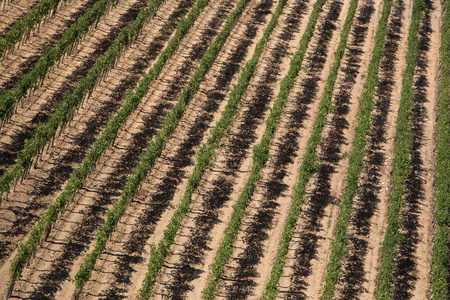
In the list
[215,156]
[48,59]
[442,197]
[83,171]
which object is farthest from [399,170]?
[48,59]

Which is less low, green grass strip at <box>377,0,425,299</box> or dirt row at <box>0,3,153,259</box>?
green grass strip at <box>377,0,425,299</box>

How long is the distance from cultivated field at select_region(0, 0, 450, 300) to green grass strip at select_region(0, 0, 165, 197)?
5.2 inches

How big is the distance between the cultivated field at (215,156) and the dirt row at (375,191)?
0.14 meters

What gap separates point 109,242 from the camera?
32094mm

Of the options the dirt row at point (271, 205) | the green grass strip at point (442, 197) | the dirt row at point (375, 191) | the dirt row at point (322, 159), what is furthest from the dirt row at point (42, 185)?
the green grass strip at point (442, 197)

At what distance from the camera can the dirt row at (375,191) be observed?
32719 mm

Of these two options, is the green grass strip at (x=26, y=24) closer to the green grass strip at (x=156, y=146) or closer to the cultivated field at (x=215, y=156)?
the cultivated field at (x=215, y=156)

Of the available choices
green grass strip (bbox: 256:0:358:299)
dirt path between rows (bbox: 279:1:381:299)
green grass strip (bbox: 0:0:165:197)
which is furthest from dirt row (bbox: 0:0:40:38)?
dirt path between rows (bbox: 279:1:381:299)

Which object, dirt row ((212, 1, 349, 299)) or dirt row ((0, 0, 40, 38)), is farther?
dirt row ((0, 0, 40, 38))

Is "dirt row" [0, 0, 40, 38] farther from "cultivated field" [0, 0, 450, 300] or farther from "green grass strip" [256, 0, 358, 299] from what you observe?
"green grass strip" [256, 0, 358, 299]

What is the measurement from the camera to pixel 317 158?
38875mm

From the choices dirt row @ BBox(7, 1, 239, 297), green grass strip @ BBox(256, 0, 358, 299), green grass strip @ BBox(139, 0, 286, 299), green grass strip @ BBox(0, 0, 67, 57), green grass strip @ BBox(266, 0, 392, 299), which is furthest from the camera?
green grass strip @ BBox(0, 0, 67, 57)

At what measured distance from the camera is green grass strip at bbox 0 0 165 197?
109 ft

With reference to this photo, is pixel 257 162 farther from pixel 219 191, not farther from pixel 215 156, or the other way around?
pixel 219 191
